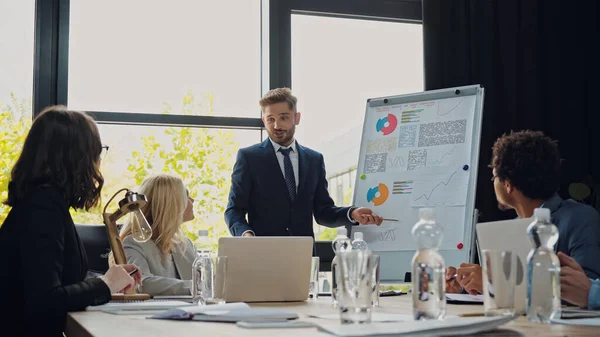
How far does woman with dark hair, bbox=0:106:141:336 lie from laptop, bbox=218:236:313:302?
0.30 m

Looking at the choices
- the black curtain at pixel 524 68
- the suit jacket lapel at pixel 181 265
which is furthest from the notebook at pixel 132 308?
the black curtain at pixel 524 68

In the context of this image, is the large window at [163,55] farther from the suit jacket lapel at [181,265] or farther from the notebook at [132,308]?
the notebook at [132,308]

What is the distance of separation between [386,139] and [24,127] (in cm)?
210

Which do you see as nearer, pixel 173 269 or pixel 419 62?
pixel 173 269

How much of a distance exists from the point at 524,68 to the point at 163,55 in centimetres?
234

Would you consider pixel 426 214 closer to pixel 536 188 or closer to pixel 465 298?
pixel 465 298

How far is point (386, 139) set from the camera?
14.9ft

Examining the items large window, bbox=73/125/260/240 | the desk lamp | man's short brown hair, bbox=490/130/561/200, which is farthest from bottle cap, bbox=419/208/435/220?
large window, bbox=73/125/260/240

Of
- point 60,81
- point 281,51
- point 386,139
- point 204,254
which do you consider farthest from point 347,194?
point 204,254

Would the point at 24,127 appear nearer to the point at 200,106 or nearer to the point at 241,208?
the point at 200,106

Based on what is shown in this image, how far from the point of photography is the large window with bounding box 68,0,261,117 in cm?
443

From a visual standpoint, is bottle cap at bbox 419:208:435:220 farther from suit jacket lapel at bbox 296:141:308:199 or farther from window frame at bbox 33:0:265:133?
window frame at bbox 33:0:265:133

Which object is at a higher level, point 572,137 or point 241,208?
point 572,137

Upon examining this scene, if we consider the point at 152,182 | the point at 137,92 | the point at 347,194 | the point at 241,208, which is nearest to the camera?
the point at 152,182
